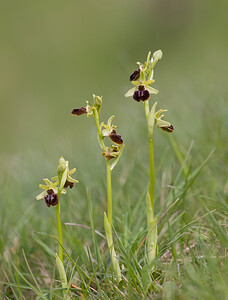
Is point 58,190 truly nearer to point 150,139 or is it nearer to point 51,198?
point 51,198

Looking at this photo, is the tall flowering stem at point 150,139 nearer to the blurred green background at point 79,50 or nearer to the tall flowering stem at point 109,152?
the tall flowering stem at point 109,152

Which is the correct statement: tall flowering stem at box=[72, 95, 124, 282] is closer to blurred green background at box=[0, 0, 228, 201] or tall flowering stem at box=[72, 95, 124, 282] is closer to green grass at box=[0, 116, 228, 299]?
green grass at box=[0, 116, 228, 299]

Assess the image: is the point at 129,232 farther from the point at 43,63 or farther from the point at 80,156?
the point at 43,63

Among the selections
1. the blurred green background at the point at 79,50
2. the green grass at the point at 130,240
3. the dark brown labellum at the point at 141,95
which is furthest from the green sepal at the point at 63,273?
the blurred green background at the point at 79,50

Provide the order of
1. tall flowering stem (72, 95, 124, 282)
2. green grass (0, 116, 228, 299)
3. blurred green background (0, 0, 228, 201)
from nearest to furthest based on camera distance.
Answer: green grass (0, 116, 228, 299), tall flowering stem (72, 95, 124, 282), blurred green background (0, 0, 228, 201)

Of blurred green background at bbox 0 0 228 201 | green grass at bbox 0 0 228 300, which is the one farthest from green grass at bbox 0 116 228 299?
blurred green background at bbox 0 0 228 201

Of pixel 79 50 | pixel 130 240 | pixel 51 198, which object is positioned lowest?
pixel 130 240

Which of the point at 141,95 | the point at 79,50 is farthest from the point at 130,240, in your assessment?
the point at 79,50

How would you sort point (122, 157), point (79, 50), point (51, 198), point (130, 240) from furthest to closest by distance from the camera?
point (79, 50)
point (122, 157)
point (130, 240)
point (51, 198)
